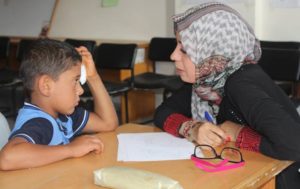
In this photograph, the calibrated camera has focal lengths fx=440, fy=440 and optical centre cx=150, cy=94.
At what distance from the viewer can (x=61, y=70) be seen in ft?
4.66

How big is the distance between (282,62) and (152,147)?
2.14 m

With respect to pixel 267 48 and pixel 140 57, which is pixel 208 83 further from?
pixel 140 57

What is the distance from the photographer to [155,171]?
45.9 inches

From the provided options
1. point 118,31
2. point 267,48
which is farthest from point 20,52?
point 267,48

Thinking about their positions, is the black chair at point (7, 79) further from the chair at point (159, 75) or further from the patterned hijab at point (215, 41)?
the patterned hijab at point (215, 41)

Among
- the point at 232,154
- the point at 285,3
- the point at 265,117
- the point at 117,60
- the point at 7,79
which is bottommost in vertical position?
the point at 7,79

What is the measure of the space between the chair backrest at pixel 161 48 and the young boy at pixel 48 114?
103 inches

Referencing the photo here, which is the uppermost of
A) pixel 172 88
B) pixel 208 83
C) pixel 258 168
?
pixel 208 83

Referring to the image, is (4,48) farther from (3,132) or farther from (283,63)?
(3,132)

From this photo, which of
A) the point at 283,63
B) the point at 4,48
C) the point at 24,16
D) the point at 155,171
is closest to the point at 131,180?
the point at 155,171

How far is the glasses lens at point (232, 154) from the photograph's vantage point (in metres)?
1.26

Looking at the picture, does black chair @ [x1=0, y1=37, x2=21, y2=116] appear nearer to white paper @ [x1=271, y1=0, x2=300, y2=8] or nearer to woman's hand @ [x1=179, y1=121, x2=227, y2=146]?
white paper @ [x1=271, y1=0, x2=300, y2=8]

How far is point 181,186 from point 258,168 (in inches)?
10.4

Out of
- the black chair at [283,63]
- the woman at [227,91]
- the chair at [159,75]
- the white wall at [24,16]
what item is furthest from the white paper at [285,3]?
the white wall at [24,16]
